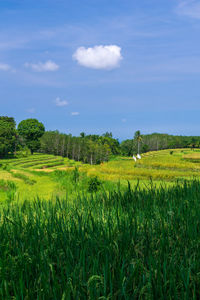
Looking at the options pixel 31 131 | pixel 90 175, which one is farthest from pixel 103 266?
pixel 31 131

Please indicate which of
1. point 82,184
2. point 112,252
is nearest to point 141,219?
point 112,252

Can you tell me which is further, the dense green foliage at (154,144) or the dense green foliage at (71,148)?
the dense green foliage at (154,144)

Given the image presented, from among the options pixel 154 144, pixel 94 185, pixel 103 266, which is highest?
pixel 154 144

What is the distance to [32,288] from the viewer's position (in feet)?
7.51

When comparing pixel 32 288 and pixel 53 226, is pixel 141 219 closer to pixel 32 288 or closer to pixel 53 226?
pixel 53 226

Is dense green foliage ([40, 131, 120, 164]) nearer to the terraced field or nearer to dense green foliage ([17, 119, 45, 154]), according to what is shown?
dense green foliage ([17, 119, 45, 154])

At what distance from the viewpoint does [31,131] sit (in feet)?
222

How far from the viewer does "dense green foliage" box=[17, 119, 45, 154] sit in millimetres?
64863

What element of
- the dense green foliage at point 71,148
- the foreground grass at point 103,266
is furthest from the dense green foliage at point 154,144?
the foreground grass at point 103,266

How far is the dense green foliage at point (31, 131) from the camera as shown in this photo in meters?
64.9

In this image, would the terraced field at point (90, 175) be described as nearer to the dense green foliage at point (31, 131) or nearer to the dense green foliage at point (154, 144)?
the dense green foliage at point (31, 131)

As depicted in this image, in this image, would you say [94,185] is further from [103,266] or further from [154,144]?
[154,144]

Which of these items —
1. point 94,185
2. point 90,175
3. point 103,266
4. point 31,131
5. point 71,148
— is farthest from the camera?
point 71,148

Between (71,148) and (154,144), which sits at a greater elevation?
(154,144)
